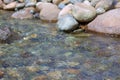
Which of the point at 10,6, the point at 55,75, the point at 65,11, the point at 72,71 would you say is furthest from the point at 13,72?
the point at 10,6

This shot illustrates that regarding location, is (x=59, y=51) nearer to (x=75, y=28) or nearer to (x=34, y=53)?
(x=34, y=53)

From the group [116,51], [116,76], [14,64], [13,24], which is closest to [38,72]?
[14,64]

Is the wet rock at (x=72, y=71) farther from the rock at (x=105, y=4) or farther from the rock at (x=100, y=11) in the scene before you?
the rock at (x=105, y=4)

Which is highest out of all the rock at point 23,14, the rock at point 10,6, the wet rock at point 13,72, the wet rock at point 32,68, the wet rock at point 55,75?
the rock at point 10,6

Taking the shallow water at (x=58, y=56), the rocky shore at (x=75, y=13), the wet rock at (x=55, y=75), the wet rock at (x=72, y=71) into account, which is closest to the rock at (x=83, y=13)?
the rocky shore at (x=75, y=13)

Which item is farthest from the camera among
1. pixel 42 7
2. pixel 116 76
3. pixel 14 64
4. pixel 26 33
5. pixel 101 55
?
pixel 42 7

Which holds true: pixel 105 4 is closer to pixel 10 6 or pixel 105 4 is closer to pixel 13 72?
pixel 10 6

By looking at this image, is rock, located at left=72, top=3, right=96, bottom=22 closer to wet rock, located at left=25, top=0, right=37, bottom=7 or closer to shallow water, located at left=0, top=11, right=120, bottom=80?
shallow water, located at left=0, top=11, right=120, bottom=80
